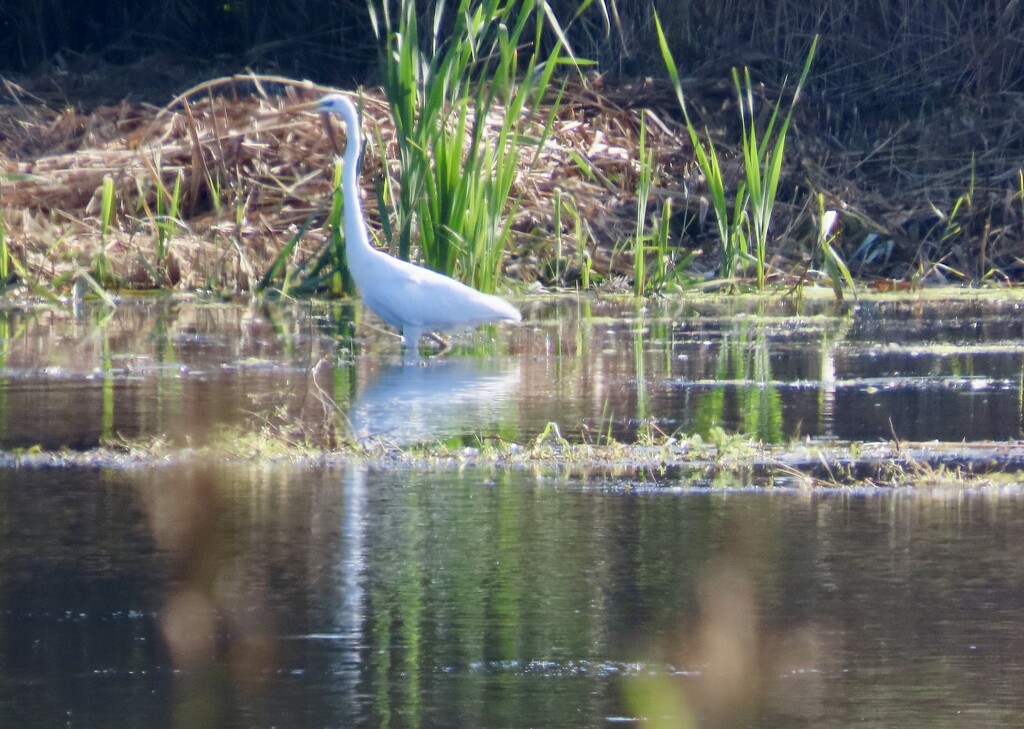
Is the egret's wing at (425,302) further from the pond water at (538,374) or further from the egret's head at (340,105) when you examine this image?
the egret's head at (340,105)

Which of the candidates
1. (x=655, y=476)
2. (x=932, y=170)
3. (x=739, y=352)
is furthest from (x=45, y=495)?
(x=932, y=170)

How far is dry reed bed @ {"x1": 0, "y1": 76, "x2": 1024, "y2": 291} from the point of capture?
1141 centimetres

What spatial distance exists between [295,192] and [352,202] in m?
4.12

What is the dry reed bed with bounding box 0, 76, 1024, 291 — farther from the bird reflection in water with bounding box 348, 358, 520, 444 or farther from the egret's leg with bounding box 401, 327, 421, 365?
the bird reflection in water with bounding box 348, 358, 520, 444

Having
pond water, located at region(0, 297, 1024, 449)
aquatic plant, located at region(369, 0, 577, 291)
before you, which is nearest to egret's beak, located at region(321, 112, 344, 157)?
pond water, located at region(0, 297, 1024, 449)

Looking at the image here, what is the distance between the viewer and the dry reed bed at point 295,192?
1141cm

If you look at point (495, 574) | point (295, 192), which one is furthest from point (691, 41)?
point (495, 574)

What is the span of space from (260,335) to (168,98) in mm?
7396

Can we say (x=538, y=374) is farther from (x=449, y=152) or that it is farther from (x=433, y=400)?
(x=449, y=152)

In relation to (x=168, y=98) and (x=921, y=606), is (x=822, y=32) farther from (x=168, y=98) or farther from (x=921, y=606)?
(x=921, y=606)

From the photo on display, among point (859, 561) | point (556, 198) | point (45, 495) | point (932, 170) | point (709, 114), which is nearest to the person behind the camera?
point (859, 561)

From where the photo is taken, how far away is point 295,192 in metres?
12.4

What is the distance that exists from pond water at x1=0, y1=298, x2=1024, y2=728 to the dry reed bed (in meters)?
4.89

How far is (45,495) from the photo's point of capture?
4.48 meters
